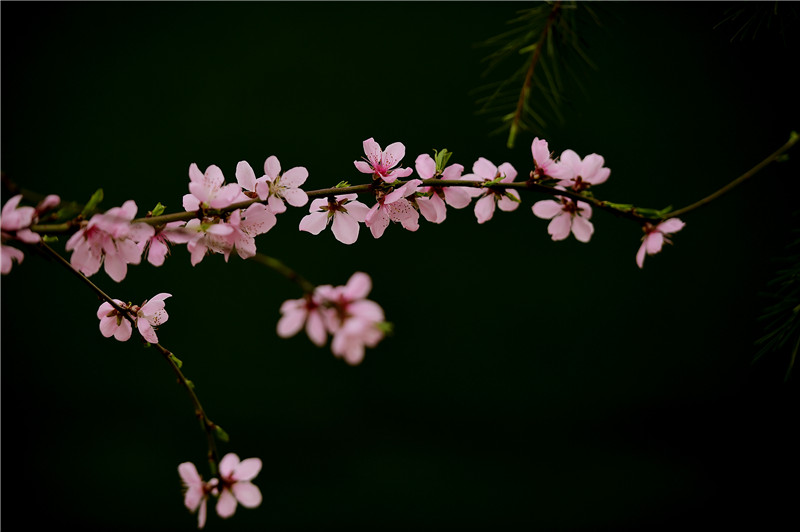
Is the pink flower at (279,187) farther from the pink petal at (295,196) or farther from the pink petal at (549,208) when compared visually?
the pink petal at (549,208)

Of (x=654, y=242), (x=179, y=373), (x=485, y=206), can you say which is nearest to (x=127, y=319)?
(x=179, y=373)

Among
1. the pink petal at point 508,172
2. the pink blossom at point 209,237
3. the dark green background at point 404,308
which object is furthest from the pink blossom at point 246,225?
the dark green background at point 404,308

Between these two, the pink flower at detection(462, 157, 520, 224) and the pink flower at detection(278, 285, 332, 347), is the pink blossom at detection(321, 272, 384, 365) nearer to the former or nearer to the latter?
the pink flower at detection(278, 285, 332, 347)

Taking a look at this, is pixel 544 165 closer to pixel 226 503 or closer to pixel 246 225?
pixel 246 225

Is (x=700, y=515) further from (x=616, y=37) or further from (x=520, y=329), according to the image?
(x=616, y=37)

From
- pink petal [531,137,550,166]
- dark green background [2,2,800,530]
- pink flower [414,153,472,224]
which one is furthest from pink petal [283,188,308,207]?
dark green background [2,2,800,530]

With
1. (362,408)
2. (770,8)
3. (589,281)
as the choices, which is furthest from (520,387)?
(770,8)
